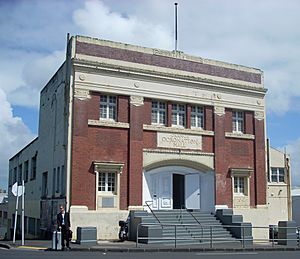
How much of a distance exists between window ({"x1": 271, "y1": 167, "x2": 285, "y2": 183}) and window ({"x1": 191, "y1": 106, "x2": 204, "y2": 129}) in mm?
17146

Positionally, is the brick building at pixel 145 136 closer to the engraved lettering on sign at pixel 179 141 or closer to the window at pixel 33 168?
the engraved lettering on sign at pixel 179 141

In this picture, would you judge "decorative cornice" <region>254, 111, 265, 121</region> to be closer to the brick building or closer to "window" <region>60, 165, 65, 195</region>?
the brick building

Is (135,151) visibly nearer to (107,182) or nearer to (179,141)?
(107,182)

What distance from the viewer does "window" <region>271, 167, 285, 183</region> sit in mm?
43156

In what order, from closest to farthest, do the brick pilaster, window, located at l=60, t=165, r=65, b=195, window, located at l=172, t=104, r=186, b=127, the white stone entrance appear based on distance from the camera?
window, located at l=60, t=165, r=65, b=195
the brick pilaster
the white stone entrance
window, located at l=172, t=104, r=186, b=127

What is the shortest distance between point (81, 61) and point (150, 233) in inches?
368

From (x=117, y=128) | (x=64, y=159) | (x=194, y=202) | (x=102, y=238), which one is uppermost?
(x=117, y=128)

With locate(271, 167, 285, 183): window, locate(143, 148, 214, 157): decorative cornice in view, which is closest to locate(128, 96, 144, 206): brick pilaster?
locate(143, 148, 214, 157): decorative cornice

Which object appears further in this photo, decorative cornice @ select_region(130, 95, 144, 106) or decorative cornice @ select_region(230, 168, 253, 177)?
decorative cornice @ select_region(230, 168, 253, 177)

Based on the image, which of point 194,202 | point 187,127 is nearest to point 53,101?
point 187,127

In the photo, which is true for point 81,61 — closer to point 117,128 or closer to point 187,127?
point 117,128

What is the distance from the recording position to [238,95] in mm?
29875

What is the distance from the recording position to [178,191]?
2883 centimetres

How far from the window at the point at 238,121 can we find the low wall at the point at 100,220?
949cm
